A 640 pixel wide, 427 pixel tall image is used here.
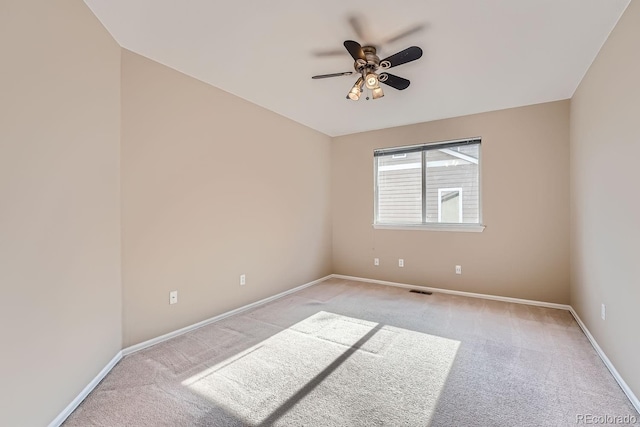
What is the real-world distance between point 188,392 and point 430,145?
413 centimetres

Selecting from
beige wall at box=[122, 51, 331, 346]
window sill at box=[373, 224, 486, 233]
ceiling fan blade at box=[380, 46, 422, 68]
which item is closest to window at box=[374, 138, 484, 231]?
window sill at box=[373, 224, 486, 233]

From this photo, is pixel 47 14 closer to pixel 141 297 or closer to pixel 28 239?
pixel 28 239

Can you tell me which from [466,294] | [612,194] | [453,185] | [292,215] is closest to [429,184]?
[453,185]

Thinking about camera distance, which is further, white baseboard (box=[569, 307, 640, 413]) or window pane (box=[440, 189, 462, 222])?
window pane (box=[440, 189, 462, 222])

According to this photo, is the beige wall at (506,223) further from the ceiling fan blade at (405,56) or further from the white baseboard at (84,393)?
the white baseboard at (84,393)

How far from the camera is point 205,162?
9.62 ft

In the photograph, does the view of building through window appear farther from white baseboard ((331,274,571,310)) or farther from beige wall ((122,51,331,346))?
beige wall ((122,51,331,346))

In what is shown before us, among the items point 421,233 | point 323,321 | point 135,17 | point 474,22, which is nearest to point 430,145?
point 421,233

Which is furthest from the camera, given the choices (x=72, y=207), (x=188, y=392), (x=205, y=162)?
(x=205, y=162)

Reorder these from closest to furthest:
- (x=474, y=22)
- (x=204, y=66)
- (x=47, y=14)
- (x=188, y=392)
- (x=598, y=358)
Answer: (x=47, y=14) < (x=188, y=392) < (x=474, y=22) < (x=598, y=358) < (x=204, y=66)

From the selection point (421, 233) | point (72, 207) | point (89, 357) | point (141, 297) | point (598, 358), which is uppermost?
point (72, 207)

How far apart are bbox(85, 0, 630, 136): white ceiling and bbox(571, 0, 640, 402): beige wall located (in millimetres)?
267

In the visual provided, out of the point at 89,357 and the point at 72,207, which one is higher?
the point at 72,207

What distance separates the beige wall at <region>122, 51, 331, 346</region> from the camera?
7.81 ft
